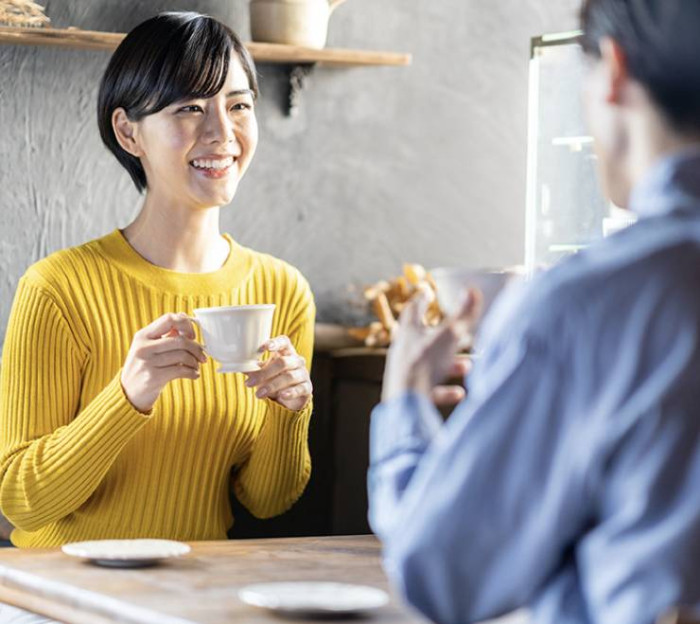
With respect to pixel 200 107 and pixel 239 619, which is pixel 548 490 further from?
pixel 200 107

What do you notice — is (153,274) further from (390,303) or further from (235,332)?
(390,303)

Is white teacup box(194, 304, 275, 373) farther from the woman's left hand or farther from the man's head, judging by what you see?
the man's head

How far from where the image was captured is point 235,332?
2.05 metres

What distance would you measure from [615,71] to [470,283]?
47cm

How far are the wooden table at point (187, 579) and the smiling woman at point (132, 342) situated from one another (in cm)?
43

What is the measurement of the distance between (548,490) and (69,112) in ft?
7.14

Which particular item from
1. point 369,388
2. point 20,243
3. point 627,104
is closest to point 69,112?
point 20,243

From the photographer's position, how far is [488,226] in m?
3.61

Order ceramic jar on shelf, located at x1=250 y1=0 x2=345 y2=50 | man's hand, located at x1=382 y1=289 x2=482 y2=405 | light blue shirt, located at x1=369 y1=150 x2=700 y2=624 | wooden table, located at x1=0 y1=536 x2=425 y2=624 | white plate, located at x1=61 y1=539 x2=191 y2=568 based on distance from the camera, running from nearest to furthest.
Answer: light blue shirt, located at x1=369 y1=150 x2=700 y2=624
man's hand, located at x1=382 y1=289 x2=482 y2=405
wooden table, located at x1=0 y1=536 x2=425 y2=624
white plate, located at x1=61 y1=539 x2=191 y2=568
ceramic jar on shelf, located at x1=250 y1=0 x2=345 y2=50

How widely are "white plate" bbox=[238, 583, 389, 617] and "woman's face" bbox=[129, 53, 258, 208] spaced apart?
1051 millimetres

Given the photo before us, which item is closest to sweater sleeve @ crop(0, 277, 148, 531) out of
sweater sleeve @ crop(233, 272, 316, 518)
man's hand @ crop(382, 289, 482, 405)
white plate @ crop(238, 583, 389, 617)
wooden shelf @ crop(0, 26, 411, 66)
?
sweater sleeve @ crop(233, 272, 316, 518)

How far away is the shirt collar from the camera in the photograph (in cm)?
102

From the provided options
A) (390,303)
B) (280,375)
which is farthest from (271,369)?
(390,303)

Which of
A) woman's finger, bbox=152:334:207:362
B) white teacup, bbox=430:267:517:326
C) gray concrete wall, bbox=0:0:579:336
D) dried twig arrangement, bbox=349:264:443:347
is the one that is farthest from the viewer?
dried twig arrangement, bbox=349:264:443:347
